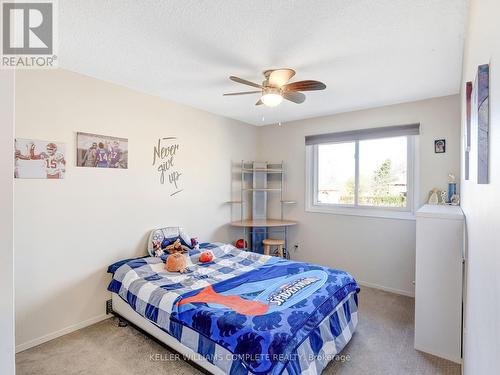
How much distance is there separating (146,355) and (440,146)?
3.87 m

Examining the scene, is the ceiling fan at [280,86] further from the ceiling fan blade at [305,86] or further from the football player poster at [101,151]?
the football player poster at [101,151]

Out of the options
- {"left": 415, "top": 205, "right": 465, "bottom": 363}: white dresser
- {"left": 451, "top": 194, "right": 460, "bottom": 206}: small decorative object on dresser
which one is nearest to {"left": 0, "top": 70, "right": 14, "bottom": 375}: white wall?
{"left": 415, "top": 205, "right": 465, "bottom": 363}: white dresser

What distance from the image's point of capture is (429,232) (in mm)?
2229

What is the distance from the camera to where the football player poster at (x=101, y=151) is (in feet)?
8.63

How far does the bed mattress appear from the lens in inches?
63.0

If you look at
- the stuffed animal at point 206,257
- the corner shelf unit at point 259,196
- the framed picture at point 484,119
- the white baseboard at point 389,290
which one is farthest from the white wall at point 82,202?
the framed picture at point 484,119

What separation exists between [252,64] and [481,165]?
194 cm

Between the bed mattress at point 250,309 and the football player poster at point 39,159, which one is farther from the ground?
the football player poster at point 39,159

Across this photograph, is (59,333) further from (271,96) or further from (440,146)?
(440,146)

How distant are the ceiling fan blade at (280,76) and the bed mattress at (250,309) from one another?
1824mm

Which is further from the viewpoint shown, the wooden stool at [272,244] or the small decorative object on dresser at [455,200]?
the wooden stool at [272,244]

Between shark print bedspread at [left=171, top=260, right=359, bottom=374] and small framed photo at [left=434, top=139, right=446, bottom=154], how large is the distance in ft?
6.58

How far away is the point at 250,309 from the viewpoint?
189 centimetres

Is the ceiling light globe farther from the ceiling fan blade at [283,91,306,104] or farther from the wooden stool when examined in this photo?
the wooden stool
